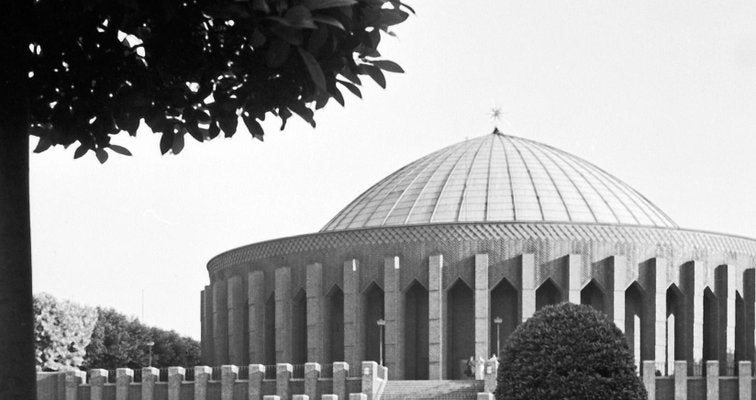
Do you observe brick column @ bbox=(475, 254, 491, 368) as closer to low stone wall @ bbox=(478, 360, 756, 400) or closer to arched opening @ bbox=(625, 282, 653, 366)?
low stone wall @ bbox=(478, 360, 756, 400)

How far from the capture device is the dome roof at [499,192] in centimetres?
6050

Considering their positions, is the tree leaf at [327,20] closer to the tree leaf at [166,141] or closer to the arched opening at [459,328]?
the tree leaf at [166,141]

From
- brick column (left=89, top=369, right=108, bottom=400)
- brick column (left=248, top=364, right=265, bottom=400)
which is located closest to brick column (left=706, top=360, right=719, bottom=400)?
brick column (left=248, top=364, right=265, bottom=400)

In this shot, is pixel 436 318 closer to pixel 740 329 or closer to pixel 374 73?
pixel 740 329

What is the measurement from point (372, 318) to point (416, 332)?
234 cm

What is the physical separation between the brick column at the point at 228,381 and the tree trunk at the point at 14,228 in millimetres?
40548

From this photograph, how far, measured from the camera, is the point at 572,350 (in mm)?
27656

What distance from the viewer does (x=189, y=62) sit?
9.05 m

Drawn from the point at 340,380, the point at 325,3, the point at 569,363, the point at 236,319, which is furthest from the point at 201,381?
the point at 325,3

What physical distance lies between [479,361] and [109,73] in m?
41.3

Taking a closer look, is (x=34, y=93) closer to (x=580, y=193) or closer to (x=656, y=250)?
(x=656, y=250)

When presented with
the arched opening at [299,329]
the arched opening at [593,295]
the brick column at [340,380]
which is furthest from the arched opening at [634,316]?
the arched opening at [299,329]

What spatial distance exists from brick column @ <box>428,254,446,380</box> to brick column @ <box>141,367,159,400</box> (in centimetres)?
1133

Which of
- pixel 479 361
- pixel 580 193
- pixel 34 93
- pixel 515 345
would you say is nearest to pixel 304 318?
pixel 479 361
